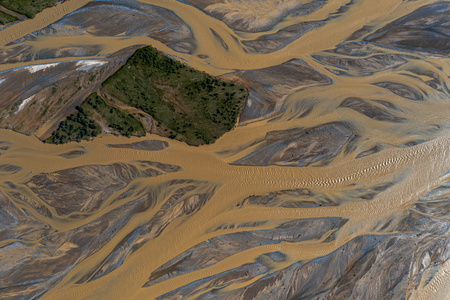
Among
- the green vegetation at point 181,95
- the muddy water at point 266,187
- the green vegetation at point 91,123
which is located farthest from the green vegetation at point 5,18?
the green vegetation at point 181,95

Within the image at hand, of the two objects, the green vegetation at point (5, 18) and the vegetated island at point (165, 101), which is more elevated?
the green vegetation at point (5, 18)

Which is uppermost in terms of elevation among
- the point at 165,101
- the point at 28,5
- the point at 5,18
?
the point at 28,5

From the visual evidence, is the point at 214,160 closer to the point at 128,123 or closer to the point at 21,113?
the point at 128,123

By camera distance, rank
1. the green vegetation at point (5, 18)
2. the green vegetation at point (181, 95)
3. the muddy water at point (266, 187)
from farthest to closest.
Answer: the green vegetation at point (181, 95), the green vegetation at point (5, 18), the muddy water at point (266, 187)

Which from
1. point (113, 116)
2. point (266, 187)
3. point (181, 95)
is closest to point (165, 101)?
point (181, 95)

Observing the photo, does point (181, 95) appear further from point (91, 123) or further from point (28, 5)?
point (28, 5)

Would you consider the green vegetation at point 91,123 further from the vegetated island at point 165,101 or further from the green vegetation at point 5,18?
the green vegetation at point 5,18

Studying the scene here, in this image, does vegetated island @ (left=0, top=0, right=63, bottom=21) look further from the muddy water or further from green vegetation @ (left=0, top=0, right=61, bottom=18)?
the muddy water
